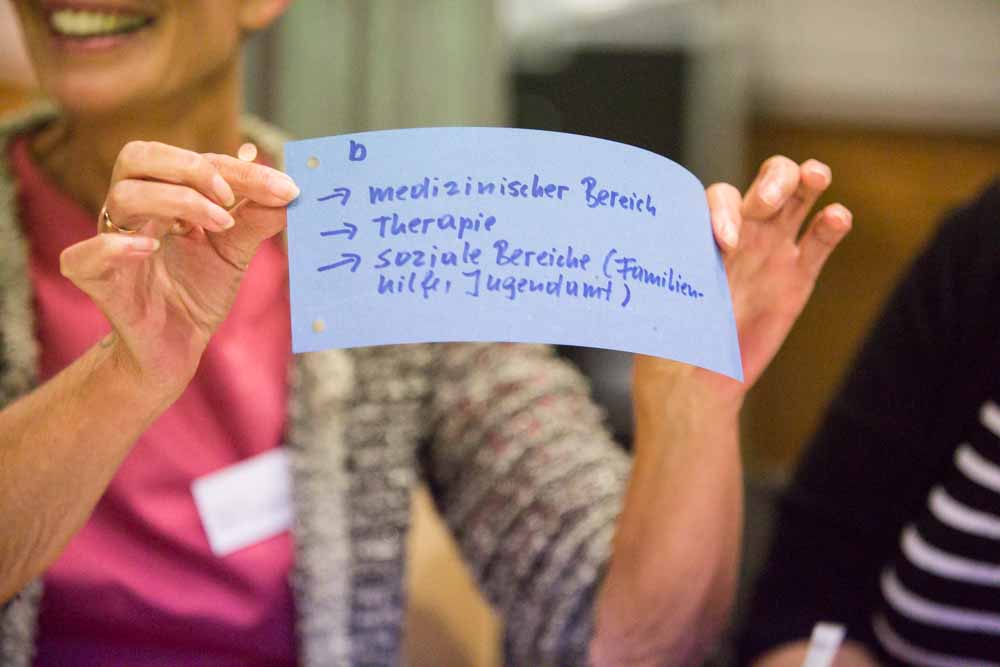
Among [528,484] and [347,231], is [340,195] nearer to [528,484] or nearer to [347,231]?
[347,231]

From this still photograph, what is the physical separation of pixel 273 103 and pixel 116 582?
0.90m

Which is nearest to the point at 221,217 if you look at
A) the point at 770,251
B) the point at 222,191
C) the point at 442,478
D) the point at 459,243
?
the point at 222,191

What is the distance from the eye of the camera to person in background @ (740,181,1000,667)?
2.23 ft

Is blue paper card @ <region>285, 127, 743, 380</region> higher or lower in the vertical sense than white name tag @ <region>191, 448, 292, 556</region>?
higher

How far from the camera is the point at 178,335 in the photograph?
53cm

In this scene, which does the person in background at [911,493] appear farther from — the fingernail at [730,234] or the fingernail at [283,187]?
the fingernail at [283,187]

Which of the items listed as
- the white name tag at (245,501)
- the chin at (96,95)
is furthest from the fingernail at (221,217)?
the white name tag at (245,501)

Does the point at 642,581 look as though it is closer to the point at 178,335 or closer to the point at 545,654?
the point at 545,654

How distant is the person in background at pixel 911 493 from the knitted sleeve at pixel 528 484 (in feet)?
0.56

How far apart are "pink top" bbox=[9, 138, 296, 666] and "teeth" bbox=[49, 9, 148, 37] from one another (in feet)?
0.56

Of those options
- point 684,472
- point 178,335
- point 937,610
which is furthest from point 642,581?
point 178,335

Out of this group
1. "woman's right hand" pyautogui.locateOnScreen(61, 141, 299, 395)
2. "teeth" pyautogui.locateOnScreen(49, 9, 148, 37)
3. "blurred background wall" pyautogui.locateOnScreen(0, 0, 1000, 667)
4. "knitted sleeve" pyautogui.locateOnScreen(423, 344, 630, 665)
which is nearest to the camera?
"woman's right hand" pyautogui.locateOnScreen(61, 141, 299, 395)

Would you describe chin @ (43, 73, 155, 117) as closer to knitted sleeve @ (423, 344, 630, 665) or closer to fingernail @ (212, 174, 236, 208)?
fingernail @ (212, 174, 236, 208)

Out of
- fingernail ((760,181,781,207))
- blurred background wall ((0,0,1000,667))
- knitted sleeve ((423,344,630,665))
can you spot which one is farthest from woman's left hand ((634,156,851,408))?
blurred background wall ((0,0,1000,667))
